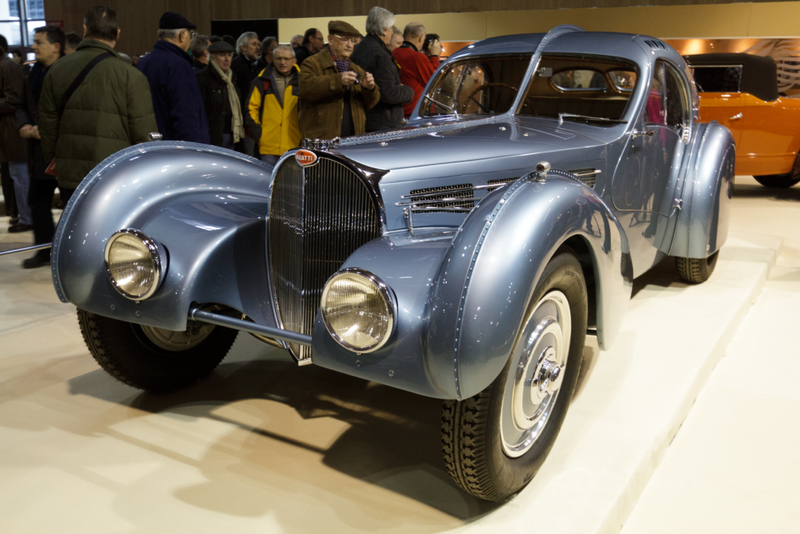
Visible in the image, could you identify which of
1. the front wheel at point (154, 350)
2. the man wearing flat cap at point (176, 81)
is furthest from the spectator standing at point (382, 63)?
the front wheel at point (154, 350)

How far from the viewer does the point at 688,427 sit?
275cm

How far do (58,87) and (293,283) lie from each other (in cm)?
266

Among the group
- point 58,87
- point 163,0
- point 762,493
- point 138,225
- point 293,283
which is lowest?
point 762,493

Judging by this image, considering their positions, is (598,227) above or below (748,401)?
above

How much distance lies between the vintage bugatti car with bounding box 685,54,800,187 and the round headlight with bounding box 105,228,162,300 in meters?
6.96

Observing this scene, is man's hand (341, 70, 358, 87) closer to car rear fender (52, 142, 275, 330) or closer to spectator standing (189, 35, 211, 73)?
car rear fender (52, 142, 275, 330)

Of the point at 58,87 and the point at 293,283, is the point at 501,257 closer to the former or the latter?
the point at 293,283

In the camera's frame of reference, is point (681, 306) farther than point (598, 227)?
Yes

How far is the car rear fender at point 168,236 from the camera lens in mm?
2350

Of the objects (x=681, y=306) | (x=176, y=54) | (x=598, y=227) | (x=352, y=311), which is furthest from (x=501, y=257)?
(x=176, y=54)

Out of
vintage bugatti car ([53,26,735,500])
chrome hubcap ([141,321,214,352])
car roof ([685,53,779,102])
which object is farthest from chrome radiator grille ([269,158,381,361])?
car roof ([685,53,779,102])

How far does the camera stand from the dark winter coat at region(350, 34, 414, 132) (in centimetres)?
473

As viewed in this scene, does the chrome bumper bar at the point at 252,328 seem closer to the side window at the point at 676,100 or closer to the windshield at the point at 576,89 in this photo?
the windshield at the point at 576,89

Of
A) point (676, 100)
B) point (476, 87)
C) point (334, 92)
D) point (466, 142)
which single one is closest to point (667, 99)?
point (676, 100)
